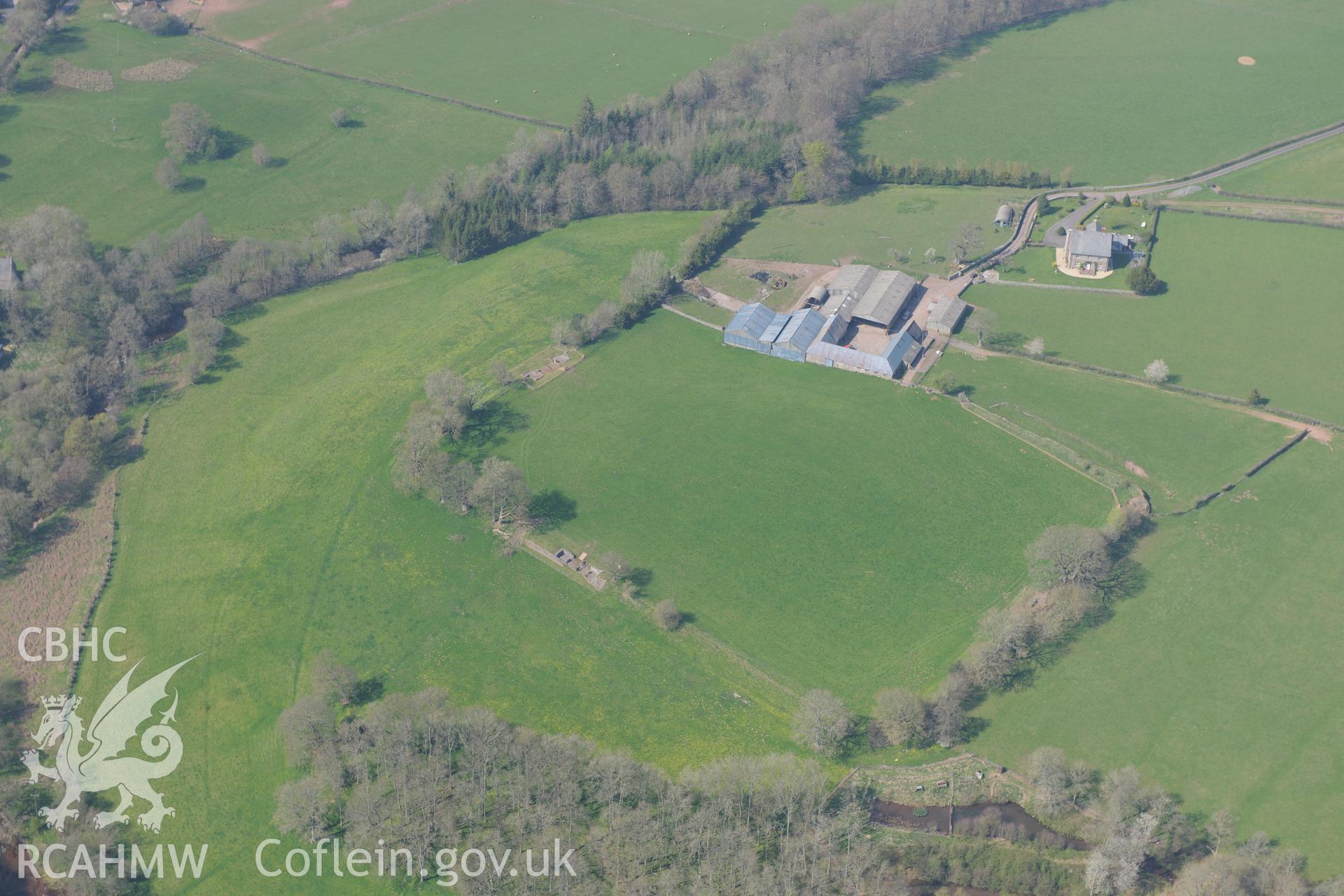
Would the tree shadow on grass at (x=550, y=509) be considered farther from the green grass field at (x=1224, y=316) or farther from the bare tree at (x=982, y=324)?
the green grass field at (x=1224, y=316)

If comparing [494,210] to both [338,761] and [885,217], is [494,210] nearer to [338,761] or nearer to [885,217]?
[885,217]

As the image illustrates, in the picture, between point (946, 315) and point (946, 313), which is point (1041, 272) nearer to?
point (946, 313)

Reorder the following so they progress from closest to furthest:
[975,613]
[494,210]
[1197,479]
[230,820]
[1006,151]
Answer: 1. [230,820]
2. [975,613]
3. [1197,479]
4. [494,210]
5. [1006,151]

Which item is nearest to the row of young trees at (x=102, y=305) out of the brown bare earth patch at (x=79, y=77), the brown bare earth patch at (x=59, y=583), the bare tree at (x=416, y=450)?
the brown bare earth patch at (x=59, y=583)

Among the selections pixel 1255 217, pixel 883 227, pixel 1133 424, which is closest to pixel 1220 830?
pixel 1133 424

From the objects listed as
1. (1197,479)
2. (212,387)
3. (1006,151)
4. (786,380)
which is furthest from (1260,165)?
(212,387)

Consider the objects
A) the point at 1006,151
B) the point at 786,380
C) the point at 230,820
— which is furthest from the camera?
the point at 1006,151
